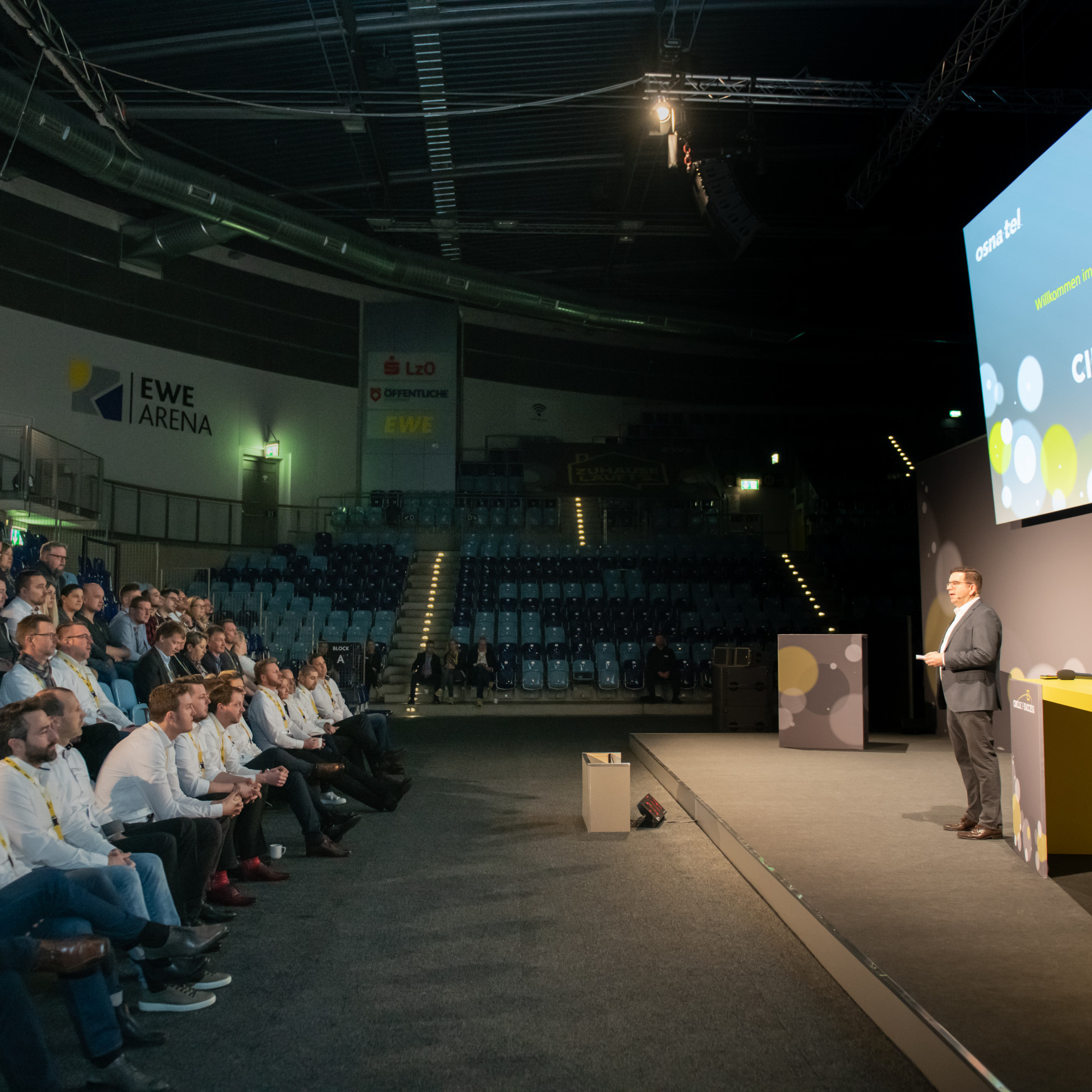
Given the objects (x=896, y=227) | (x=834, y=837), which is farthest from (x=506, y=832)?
(x=896, y=227)

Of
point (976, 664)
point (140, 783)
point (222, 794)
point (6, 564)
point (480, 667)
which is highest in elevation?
point (6, 564)

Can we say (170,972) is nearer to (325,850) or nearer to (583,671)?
(325,850)

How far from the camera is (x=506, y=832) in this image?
6051 millimetres

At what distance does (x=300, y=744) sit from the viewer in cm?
667

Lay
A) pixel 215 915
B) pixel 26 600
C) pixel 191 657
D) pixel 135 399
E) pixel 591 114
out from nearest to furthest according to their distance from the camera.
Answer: pixel 215 915, pixel 26 600, pixel 191 657, pixel 591 114, pixel 135 399

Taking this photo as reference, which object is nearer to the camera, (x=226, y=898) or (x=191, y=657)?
(x=226, y=898)

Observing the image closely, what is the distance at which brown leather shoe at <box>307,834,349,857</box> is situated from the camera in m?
5.51

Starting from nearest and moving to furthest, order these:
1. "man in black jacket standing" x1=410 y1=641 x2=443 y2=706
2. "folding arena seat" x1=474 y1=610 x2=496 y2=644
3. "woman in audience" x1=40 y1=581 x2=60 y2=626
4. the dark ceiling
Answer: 1. "woman in audience" x1=40 y1=581 x2=60 y2=626
2. the dark ceiling
3. "man in black jacket standing" x1=410 y1=641 x2=443 y2=706
4. "folding arena seat" x1=474 y1=610 x2=496 y2=644

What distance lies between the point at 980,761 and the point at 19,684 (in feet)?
16.0

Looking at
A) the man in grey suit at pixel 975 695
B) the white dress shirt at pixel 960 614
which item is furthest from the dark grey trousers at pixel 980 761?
the white dress shirt at pixel 960 614

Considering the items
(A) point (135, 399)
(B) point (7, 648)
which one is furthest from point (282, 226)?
(B) point (7, 648)

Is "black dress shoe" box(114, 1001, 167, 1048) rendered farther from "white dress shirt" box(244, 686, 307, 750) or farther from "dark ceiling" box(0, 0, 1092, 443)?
"dark ceiling" box(0, 0, 1092, 443)

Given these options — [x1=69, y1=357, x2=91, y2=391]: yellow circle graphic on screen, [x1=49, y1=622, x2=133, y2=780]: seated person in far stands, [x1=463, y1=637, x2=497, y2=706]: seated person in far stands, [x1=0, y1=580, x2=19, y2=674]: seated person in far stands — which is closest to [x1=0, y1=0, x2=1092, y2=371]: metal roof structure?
[x1=69, y1=357, x2=91, y2=391]: yellow circle graphic on screen

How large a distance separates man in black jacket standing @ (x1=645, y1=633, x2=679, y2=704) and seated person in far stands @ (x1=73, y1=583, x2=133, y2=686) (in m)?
8.61
